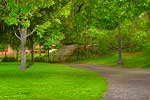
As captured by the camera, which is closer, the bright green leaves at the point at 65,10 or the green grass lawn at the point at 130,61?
the bright green leaves at the point at 65,10

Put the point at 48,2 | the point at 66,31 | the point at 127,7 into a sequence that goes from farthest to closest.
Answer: the point at 66,31, the point at 48,2, the point at 127,7

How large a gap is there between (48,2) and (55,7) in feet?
18.6

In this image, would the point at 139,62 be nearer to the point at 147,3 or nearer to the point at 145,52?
the point at 145,52

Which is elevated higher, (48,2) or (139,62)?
(48,2)

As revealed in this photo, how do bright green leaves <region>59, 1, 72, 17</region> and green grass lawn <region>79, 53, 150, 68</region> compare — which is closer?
bright green leaves <region>59, 1, 72, 17</region>

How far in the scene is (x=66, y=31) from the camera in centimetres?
6538

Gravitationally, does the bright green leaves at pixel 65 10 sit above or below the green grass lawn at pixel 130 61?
above

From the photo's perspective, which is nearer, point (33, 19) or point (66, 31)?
point (33, 19)

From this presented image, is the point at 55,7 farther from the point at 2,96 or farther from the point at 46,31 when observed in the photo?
the point at 2,96

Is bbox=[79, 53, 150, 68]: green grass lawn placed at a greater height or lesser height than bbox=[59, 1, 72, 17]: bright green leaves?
lesser

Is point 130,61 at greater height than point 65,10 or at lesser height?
lesser

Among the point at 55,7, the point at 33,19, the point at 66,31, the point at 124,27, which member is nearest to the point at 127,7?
the point at 55,7

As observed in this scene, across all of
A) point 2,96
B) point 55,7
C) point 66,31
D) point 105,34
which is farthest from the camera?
point 66,31

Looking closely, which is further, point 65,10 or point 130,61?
point 130,61
